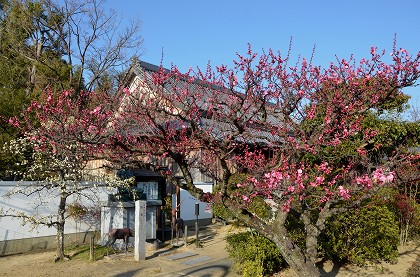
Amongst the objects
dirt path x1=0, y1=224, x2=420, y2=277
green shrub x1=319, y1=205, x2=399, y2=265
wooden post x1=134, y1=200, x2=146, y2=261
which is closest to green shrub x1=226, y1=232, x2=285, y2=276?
dirt path x1=0, y1=224, x2=420, y2=277

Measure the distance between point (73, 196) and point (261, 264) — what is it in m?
6.99

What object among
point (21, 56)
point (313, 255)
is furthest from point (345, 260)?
point (21, 56)

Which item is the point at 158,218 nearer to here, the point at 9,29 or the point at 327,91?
the point at 327,91

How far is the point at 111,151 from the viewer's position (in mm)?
7773

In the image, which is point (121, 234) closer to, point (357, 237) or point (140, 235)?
point (140, 235)

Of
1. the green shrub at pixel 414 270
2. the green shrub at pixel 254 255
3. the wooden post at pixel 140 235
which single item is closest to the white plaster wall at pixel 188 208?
the wooden post at pixel 140 235

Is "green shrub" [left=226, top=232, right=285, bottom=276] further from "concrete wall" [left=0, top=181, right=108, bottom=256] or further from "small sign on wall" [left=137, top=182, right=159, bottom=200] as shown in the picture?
"small sign on wall" [left=137, top=182, right=159, bottom=200]

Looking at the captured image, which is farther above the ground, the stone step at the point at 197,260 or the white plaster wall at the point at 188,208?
the white plaster wall at the point at 188,208

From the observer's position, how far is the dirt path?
805 centimetres

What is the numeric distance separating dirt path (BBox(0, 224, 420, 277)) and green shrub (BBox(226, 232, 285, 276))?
14.0 inches

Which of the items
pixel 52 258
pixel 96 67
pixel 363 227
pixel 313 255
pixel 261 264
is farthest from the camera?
pixel 96 67

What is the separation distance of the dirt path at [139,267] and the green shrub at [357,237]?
325 mm

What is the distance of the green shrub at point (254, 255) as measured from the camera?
23.4ft

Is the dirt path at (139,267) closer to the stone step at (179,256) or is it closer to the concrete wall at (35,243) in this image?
the stone step at (179,256)
